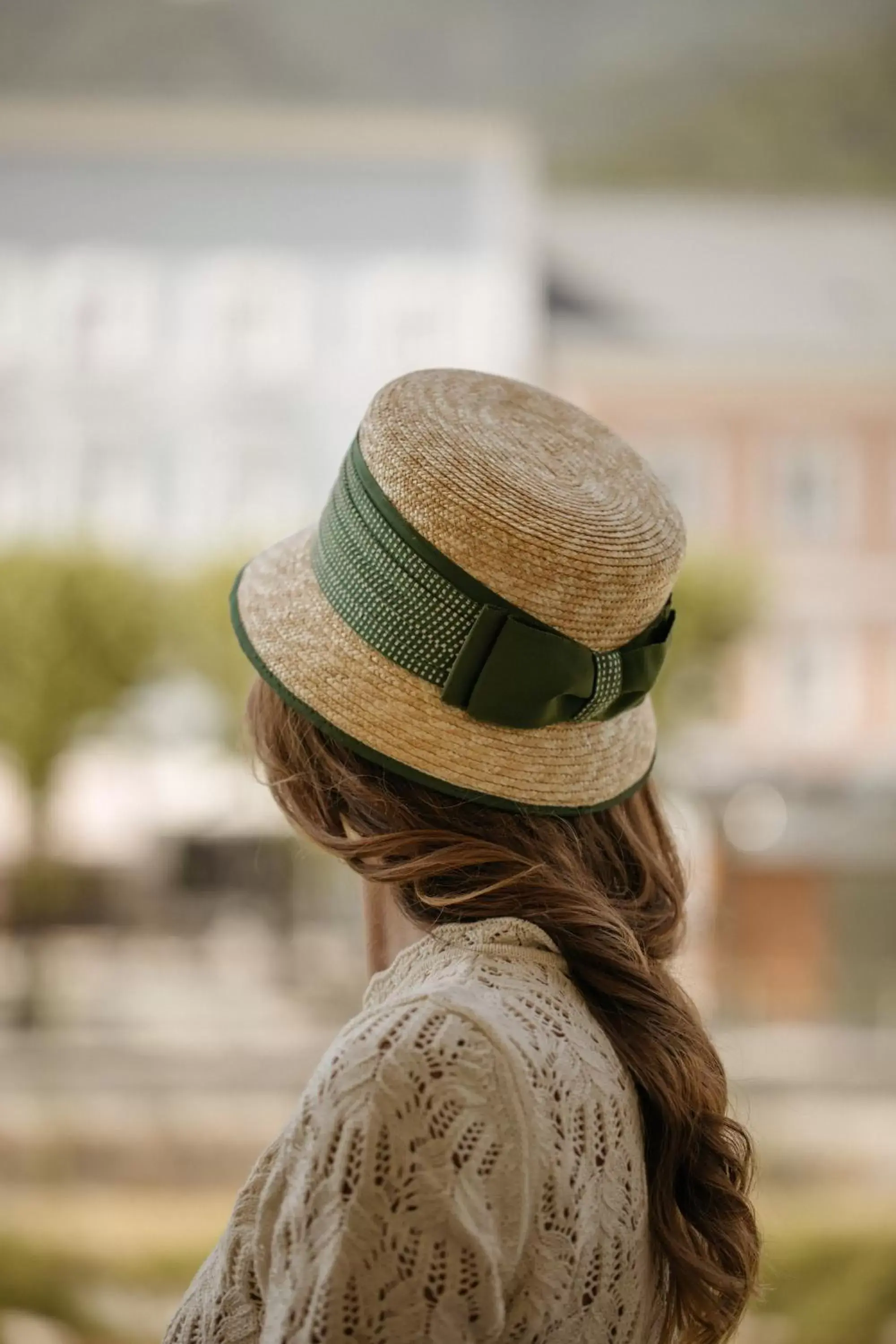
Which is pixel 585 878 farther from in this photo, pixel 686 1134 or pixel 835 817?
pixel 835 817

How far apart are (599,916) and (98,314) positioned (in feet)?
31.0

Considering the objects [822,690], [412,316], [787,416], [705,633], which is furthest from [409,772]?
[787,416]

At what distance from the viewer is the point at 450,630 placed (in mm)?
704

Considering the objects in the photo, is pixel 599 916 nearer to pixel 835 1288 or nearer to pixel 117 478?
pixel 835 1288

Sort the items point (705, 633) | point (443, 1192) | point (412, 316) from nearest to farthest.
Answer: point (443, 1192) → point (705, 633) → point (412, 316)

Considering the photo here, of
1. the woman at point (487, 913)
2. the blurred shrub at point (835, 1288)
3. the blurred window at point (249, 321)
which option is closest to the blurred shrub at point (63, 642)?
the blurred window at point (249, 321)

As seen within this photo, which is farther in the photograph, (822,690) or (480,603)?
(822,690)

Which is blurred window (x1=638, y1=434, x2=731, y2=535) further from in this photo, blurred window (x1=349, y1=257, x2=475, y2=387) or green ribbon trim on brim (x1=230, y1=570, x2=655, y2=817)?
green ribbon trim on brim (x1=230, y1=570, x2=655, y2=817)

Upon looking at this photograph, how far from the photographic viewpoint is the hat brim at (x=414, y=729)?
0.71 meters

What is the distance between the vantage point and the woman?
22.2 inches

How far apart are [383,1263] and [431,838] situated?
0.21 meters

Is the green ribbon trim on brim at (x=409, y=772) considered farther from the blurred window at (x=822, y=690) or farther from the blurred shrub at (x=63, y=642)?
the blurred window at (x=822, y=690)

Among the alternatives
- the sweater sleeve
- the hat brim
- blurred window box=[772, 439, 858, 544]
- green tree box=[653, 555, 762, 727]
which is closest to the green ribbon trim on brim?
the hat brim

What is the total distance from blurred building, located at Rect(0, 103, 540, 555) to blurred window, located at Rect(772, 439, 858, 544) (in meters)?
1.99
